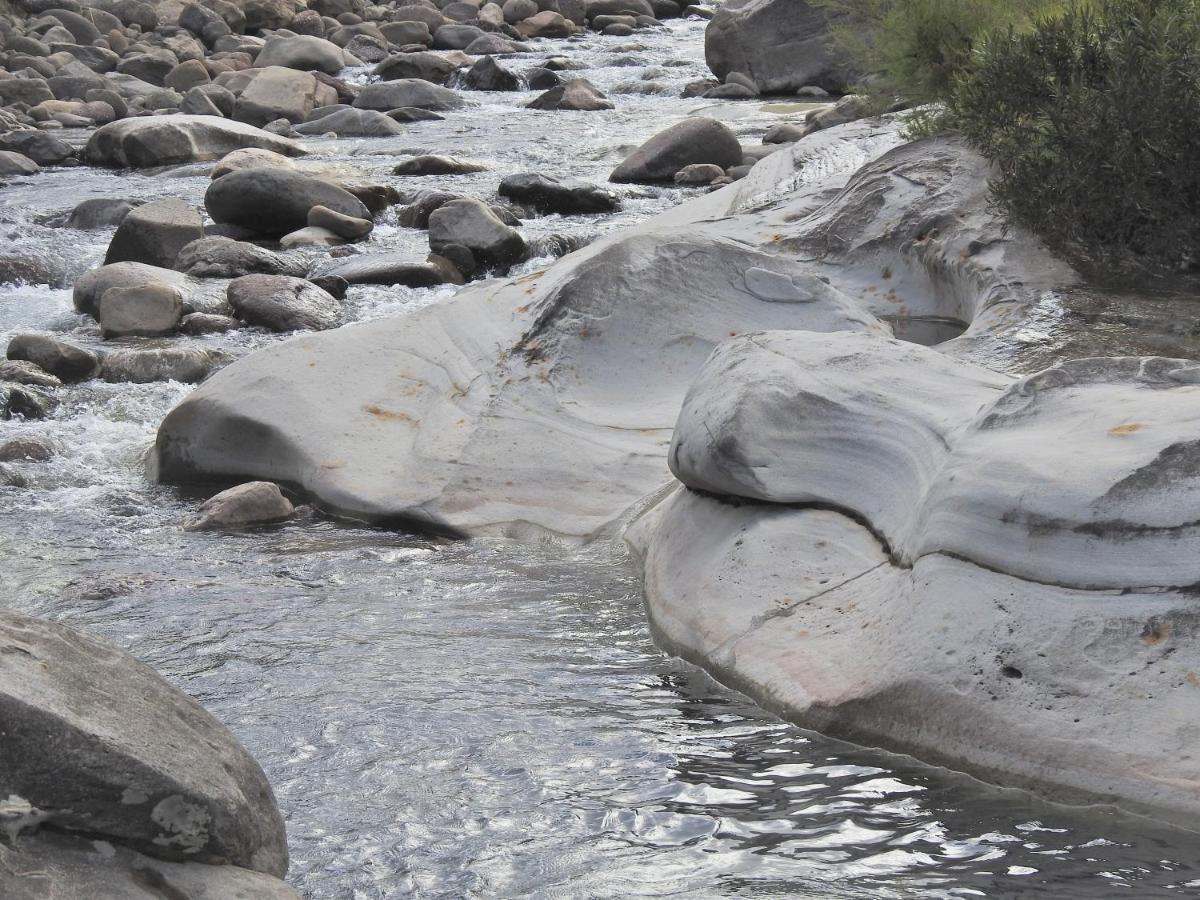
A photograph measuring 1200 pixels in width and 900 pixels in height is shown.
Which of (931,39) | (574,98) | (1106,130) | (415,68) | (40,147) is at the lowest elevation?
(40,147)

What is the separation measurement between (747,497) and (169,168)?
12.8 metres

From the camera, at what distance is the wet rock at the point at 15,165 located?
15.9 meters

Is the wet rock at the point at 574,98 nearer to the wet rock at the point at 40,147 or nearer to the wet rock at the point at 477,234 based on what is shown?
the wet rock at the point at 40,147

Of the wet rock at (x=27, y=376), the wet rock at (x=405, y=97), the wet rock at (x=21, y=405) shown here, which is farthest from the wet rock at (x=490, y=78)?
the wet rock at (x=21, y=405)

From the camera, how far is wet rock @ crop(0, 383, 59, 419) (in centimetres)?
828

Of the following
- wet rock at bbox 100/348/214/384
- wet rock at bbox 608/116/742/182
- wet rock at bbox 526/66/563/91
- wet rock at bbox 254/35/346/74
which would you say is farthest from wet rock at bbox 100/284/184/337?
wet rock at bbox 254/35/346/74

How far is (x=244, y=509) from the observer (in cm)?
645

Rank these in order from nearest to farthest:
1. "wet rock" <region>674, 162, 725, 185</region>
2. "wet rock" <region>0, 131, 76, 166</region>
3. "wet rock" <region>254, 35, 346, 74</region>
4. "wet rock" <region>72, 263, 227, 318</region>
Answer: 1. "wet rock" <region>72, 263, 227, 318</region>
2. "wet rock" <region>674, 162, 725, 185</region>
3. "wet rock" <region>0, 131, 76, 166</region>
4. "wet rock" <region>254, 35, 346, 74</region>

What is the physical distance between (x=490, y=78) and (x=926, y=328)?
53.2 feet

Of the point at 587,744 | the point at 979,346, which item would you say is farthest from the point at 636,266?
the point at 587,744

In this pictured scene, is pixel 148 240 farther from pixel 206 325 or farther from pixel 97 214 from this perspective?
pixel 206 325

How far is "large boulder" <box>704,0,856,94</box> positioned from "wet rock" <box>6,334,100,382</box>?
13.2m

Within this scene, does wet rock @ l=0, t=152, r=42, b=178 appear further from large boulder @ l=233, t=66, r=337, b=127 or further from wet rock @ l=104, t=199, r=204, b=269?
wet rock @ l=104, t=199, r=204, b=269

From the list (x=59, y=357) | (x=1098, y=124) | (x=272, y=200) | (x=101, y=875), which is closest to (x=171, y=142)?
(x=272, y=200)
